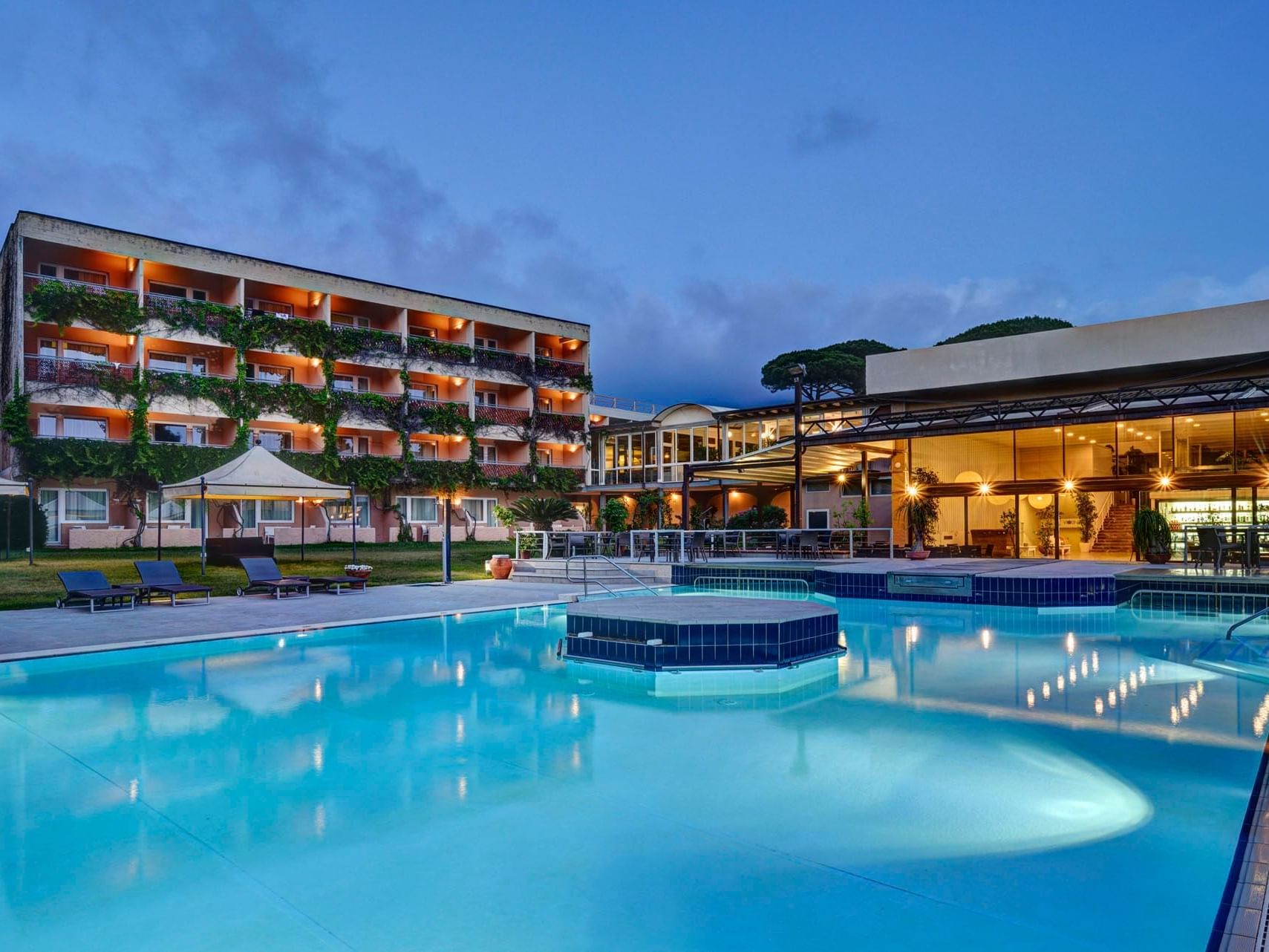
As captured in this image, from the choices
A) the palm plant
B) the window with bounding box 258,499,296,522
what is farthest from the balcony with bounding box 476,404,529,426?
the palm plant

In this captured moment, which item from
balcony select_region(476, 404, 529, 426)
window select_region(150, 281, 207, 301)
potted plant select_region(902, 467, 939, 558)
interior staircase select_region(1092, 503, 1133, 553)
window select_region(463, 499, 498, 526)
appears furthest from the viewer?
balcony select_region(476, 404, 529, 426)

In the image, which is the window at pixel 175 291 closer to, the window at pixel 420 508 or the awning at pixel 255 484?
the window at pixel 420 508

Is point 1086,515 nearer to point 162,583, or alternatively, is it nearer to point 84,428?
point 162,583

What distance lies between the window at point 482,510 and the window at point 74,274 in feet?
54.9

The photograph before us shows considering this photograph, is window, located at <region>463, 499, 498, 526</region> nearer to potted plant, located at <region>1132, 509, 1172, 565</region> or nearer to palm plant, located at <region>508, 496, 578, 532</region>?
palm plant, located at <region>508, 496, 578, 532</region>

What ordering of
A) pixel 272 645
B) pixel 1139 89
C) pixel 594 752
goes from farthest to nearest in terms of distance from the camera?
pixel 1139 89, pixel 272 645, pixel 594 752

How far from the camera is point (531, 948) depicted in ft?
9.79

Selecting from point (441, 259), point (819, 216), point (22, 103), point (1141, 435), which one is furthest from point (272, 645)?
point (441, 259)

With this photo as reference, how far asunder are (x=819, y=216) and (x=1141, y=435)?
52.8 m

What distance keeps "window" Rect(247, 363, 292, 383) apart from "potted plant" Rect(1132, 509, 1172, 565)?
97.4ft

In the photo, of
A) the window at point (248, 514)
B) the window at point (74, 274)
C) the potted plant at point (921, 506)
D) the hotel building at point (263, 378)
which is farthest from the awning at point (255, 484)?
the window at point (74, 274)

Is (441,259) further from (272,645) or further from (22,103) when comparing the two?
(272,645)

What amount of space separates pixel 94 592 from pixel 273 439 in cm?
2056

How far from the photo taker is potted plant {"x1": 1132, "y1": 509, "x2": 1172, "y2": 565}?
1706 centimetres
